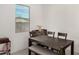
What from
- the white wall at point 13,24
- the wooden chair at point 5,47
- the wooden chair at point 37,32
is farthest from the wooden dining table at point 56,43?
the wooden chair at point 5,47

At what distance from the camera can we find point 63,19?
3305 mm

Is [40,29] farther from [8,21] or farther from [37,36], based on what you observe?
[8,21]

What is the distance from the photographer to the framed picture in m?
2.64

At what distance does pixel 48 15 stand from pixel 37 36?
839 millimetres

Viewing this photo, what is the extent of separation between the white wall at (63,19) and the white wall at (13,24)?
33 cm

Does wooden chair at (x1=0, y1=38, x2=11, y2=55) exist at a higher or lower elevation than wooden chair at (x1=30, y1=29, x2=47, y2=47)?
lower

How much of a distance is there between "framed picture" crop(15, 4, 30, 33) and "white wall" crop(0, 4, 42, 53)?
12 centimetres

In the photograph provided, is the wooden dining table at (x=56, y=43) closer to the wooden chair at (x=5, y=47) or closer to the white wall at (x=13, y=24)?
the white wall at (x=13, y=24)

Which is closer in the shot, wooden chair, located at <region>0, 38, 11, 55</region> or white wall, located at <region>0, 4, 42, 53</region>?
wooden chair, located at <region>0, 38, 11, 55</region>

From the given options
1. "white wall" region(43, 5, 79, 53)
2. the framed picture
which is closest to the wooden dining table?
the framed picture

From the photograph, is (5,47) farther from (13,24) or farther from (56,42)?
(56,42)

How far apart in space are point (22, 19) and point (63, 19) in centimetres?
147

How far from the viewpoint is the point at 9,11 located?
2693mm

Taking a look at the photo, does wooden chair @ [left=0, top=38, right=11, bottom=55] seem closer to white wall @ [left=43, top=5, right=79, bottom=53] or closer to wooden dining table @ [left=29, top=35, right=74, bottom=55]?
wooden dining table @ [left=29, top=35, right=74, bottom=55]
